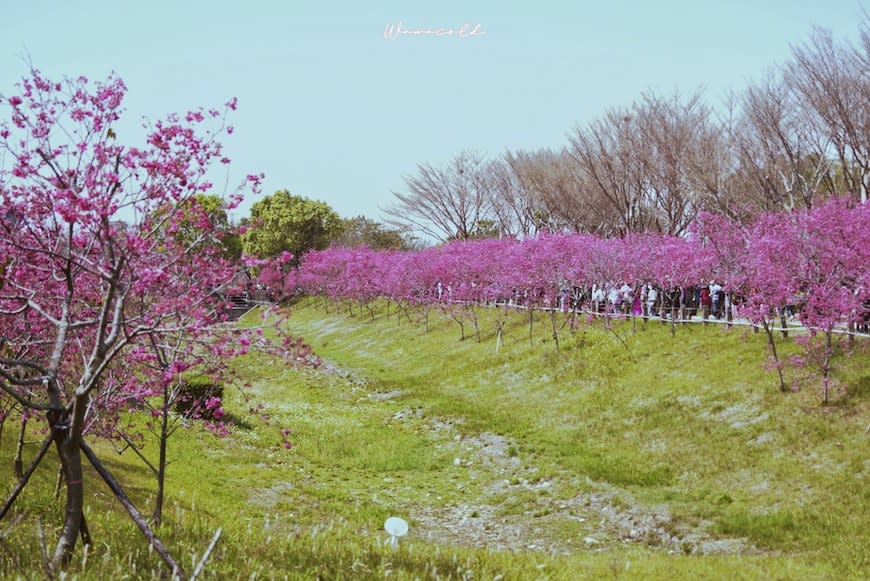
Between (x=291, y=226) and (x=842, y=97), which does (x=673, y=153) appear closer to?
(x=842, y=97)

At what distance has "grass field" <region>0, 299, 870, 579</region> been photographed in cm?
774

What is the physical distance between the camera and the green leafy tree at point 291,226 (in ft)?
239

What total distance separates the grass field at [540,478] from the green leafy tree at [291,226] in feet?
152

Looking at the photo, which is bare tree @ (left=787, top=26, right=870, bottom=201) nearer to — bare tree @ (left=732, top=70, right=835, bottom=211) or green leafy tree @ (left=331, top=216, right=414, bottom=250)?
bare tree @ (left=732, top=70, right=835, bottom=211)

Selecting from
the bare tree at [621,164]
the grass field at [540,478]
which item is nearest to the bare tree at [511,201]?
the bare tree at [621,164]

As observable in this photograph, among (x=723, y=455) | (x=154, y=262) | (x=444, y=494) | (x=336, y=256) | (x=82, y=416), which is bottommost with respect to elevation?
(x=444, y=494)

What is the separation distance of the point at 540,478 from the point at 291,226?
60093mm

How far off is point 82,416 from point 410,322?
39.7 metres

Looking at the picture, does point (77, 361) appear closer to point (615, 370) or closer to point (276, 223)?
point (615, 370)

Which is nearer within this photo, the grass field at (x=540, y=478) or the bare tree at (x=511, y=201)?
the grass field at (x=540, y=478)

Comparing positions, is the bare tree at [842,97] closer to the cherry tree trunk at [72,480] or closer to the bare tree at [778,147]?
the bare tree at [778,147]

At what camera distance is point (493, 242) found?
47.5 m

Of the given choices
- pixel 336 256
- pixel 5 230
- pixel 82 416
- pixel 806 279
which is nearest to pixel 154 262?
pixel 5 230

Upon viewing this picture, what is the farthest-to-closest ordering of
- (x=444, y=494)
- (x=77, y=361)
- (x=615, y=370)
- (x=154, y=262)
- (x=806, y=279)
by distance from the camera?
(x=615, y=370) → (x=806, y=279) → (x=444, y=494) → (x=77, y=361) → (x=154, y=262)
